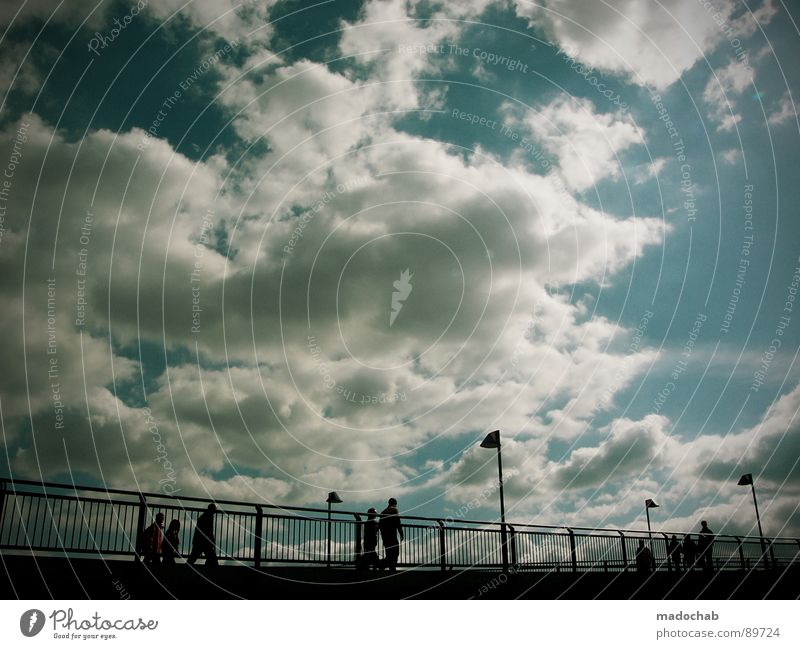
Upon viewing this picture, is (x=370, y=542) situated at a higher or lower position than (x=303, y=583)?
higher

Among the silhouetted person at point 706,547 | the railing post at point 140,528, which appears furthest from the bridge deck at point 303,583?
the silhouetted person at point 706,547

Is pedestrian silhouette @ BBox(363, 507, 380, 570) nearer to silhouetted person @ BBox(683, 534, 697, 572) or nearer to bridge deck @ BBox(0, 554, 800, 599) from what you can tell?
bridge deck @ BBox(0, 554, 800, 599)

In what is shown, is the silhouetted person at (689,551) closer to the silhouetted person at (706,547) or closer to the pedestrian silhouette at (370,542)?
the silhouetted person at (706,547)

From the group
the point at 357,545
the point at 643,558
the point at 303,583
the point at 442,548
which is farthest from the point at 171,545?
the point at 643,558

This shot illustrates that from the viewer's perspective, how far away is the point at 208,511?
1470 centimetres

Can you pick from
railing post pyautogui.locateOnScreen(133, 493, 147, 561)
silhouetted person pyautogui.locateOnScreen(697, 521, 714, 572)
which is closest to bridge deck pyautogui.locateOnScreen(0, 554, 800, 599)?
railing post pyautogui.locateOnScreen(133, 493, 147, 561)

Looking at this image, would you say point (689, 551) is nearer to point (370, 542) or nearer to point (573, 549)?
point (573, 549)

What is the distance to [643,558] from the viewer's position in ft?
78.7

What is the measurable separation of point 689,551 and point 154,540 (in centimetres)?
2236

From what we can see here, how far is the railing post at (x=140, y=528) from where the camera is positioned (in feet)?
41.4

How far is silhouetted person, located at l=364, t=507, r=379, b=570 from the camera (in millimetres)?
16422
